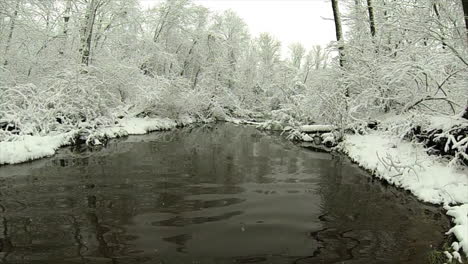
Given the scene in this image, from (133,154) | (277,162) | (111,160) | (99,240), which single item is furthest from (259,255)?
(133,154)

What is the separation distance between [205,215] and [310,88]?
13338 millimetres

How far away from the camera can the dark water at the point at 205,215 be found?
189 inches

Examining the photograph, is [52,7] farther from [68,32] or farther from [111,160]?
[111,160]

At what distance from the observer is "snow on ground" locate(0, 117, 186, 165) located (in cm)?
1022

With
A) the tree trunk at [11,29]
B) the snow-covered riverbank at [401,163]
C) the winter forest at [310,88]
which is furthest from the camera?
the tree trunk at [11,29]

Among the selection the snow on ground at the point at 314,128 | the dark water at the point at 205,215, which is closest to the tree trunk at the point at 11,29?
the dark water at the point at 205,215

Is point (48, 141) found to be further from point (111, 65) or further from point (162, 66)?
point (162, 66)

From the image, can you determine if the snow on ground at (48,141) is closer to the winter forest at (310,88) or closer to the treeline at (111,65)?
the winter forest at (310,88)

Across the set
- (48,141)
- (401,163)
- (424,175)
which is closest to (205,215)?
(424,175)

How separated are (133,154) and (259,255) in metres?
8.82

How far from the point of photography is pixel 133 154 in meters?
12.5

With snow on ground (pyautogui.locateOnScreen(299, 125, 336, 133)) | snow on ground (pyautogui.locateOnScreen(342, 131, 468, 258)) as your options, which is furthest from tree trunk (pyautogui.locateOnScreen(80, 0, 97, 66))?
snow on ground (pyautogui.locateOnScreen(342, 131, 468, 258))

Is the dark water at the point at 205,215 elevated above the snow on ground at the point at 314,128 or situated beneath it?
situated beneath

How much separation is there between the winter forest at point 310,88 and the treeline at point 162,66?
6cm
